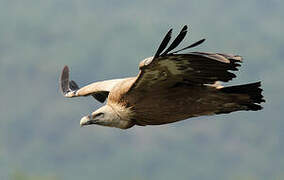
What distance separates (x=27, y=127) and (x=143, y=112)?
→ 176490 millimetres

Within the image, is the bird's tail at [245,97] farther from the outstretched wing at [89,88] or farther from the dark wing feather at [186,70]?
the outstretched wing at [89,88]

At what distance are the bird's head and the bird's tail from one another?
4.81 feet

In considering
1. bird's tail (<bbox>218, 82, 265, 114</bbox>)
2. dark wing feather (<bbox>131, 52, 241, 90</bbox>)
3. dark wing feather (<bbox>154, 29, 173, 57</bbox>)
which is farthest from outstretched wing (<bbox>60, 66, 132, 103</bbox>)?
dark wing feather (<bbox>154, 29, 173, 57</bbox>)

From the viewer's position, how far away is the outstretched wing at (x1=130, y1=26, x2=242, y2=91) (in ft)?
28.0

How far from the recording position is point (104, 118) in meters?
9.80

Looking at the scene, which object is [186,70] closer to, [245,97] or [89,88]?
[245,97]

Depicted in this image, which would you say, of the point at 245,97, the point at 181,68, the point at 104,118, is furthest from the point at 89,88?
the point at 181,68

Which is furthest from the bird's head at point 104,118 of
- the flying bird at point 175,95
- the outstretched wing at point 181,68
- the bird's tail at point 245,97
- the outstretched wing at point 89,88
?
the bird's tail at point 245,97

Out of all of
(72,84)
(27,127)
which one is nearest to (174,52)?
(72,84)

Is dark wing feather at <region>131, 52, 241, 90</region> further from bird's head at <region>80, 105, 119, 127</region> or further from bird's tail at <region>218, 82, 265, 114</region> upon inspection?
bird's head at <region>80, 105, 119, 127</region>

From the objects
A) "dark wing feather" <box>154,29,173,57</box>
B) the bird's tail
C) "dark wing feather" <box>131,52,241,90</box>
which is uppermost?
"dark wing feather" <box>154,29,173,57</box>

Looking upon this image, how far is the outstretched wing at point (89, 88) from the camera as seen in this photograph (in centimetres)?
1143

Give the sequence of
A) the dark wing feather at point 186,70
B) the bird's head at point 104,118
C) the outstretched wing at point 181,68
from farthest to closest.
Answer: the bird's head at point 104,118 → the dark wing feather at point 186,70 → the outstretched wing at point 181,68

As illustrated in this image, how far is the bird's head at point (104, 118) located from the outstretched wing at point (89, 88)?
0.99 meters
